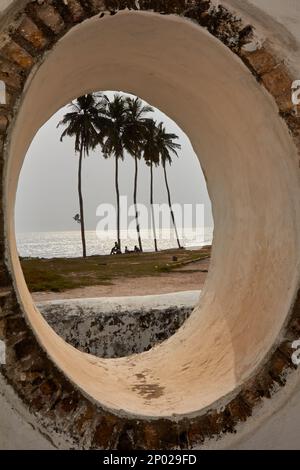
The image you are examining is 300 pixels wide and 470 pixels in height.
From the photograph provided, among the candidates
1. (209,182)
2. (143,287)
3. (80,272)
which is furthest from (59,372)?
(80,272)

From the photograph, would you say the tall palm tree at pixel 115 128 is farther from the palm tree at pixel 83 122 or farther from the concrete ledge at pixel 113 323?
the concrete ledge at pixel 113 323

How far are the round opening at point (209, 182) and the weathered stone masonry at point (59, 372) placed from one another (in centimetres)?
6

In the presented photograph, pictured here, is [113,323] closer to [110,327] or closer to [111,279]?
[110,327]

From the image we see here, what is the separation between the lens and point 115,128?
34875mm

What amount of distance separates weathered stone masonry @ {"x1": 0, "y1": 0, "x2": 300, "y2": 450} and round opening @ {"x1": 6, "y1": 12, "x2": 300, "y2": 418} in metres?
0.06

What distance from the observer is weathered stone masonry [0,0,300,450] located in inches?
93.7

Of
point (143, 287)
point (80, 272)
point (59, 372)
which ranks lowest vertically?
point (143, 287)

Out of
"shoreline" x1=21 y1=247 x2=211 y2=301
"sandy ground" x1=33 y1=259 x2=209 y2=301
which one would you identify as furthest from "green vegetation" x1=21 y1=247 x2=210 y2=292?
"sandy ground" x1=33 y1=259 x2=209 y2=301

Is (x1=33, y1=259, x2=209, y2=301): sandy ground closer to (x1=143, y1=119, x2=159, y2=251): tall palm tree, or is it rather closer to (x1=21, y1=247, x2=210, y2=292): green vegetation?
(x1=21, y1=247, x2=210, y2=292): green vegetation

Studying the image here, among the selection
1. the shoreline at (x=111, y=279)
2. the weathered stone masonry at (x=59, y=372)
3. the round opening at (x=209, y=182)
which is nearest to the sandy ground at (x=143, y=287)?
the shoreline at (x=111, y=279)

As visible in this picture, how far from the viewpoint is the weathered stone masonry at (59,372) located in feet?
7.80

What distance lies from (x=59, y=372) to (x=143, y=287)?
13.6 meters

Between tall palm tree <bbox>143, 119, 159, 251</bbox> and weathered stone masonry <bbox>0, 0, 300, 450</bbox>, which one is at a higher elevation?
tall palm tree <bbox>143, 119, 159, 251</bbox>
